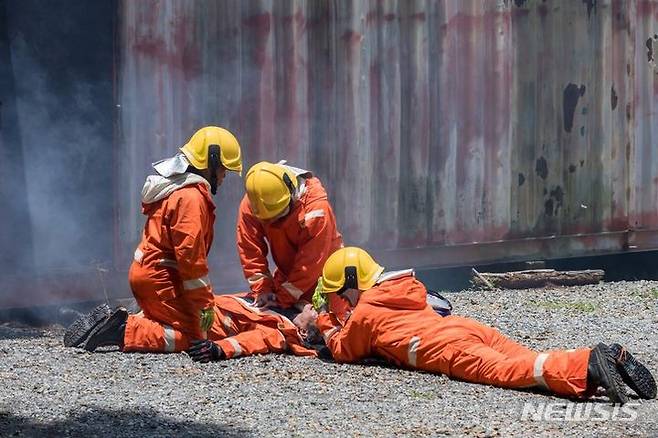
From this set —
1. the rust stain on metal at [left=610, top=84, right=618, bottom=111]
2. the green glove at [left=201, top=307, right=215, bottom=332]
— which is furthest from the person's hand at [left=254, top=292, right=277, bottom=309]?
the rust stain on metal at [left=610, top=84, right=618, bottom=111]

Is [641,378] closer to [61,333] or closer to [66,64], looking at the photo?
[61,333]

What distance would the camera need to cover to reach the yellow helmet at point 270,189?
8.90 meters

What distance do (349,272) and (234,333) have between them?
1.11 m

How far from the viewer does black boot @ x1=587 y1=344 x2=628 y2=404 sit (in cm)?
723

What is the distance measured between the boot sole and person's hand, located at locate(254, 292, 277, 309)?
1081 millimetres

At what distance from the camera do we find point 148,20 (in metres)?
10.3

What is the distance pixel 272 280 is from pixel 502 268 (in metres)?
3.94

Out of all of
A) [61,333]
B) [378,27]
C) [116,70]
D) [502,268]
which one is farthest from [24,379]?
[502,268]

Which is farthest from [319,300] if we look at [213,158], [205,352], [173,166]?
[173,166]

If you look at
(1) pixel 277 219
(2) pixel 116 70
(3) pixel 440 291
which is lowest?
(3) pixel 440 291

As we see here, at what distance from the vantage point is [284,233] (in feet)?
30.0

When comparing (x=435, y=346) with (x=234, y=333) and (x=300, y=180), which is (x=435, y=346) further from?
(x=300, y=180)

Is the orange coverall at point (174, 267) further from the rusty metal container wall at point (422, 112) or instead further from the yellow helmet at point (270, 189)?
the rusty metal container wall at point (422, 112)

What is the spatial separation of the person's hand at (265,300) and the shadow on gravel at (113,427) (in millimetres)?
2239
